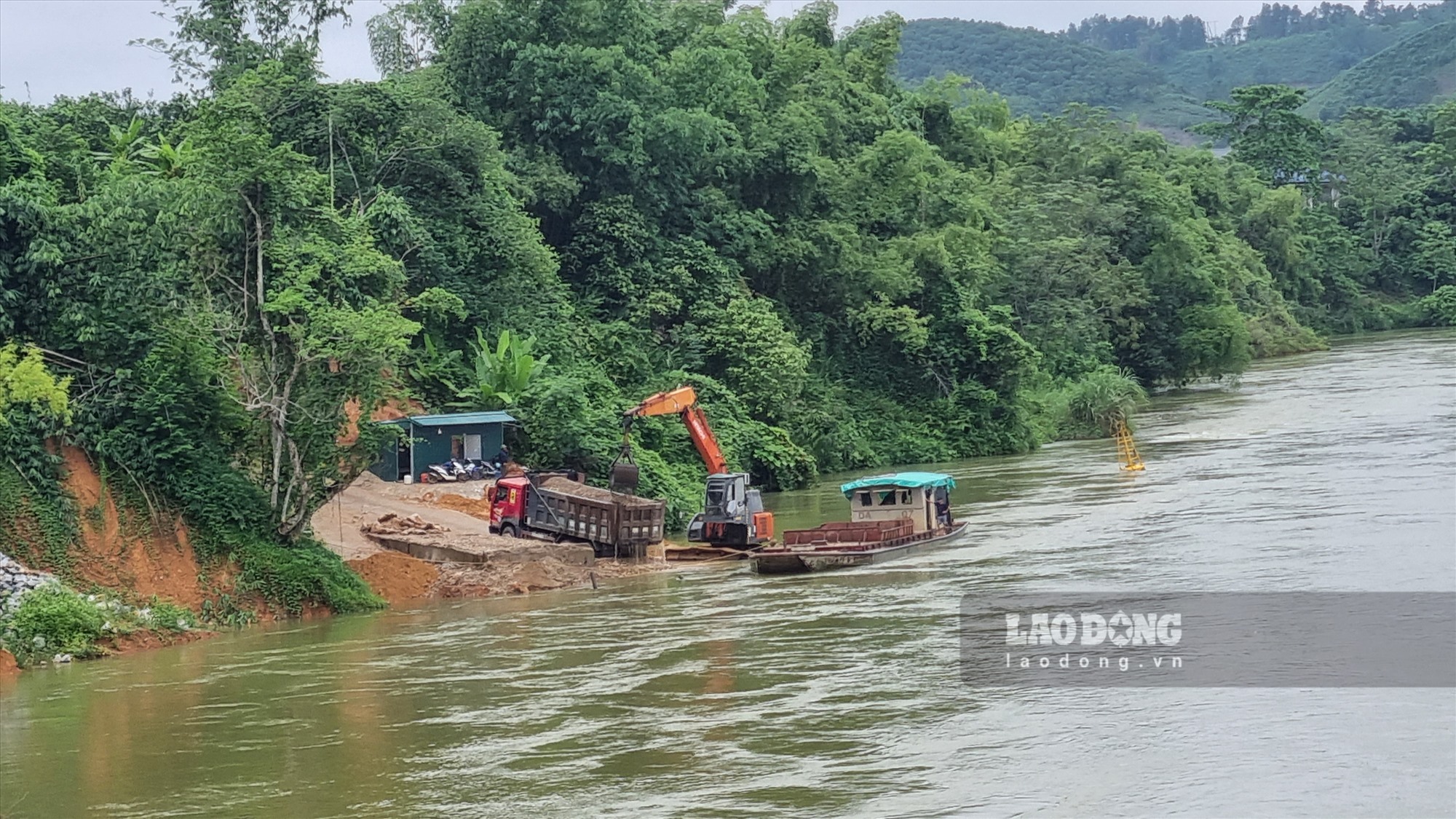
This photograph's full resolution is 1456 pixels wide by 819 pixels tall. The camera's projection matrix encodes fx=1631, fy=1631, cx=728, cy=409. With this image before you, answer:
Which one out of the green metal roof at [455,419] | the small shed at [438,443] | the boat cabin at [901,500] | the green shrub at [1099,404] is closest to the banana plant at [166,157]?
the green metal roof at [455,419]

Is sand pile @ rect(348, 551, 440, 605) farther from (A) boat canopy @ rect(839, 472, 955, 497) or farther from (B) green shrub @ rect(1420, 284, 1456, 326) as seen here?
(B) green shrub @ rect(1420, 284, 1456, 326)

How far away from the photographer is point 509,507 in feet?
116

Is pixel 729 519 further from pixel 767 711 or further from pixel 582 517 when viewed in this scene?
pixel 767 711

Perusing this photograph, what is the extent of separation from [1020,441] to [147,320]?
3534cm

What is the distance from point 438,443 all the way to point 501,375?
3404mm

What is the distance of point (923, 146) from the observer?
64.0 m

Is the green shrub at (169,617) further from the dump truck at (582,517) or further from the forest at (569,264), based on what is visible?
the dump truck at (582,517)

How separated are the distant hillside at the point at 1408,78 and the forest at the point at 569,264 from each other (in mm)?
99006

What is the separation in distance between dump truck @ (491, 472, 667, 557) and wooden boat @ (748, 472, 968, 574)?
243 cm

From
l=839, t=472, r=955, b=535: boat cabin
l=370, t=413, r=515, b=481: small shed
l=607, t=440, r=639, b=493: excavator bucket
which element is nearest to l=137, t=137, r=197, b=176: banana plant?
l=370, t=413, r=515, b=481: small shed

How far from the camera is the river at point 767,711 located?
1622 cm

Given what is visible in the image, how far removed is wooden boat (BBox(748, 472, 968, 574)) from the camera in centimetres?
3189

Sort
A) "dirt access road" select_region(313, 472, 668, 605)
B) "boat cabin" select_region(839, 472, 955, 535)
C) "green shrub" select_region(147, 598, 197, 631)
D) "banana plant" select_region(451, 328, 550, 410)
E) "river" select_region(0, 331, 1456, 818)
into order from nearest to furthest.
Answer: "river" select_region(0, 331, 1456, 818) < "green shrub" select_region(147, 598, 197, 631) < "dirt access road" select_region(313, 472, 668, 605) < "boat cabin" select_region(839, 472, 955, 535) < "banana plant" select_region(451, 328, 550, 410)

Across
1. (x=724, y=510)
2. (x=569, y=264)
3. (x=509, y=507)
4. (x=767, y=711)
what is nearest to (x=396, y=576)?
(x=509, y=507)
